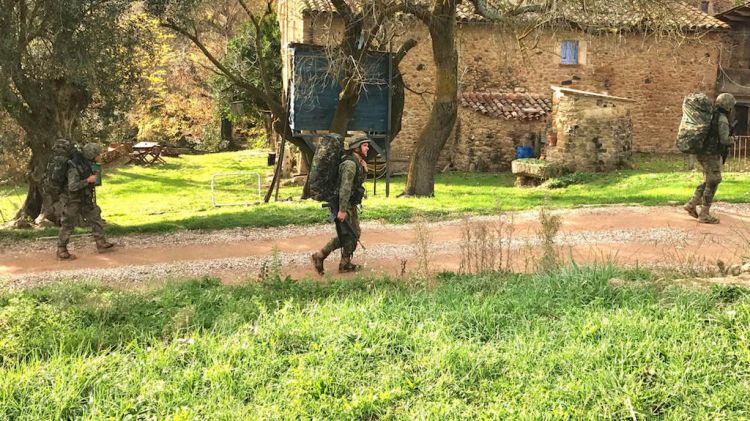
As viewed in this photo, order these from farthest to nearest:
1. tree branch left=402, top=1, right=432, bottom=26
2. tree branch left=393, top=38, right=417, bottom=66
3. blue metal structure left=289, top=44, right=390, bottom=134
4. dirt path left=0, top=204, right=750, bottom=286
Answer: tree branch left=393, top=38, right=417, bottom=66, blue metal structure left=289, top=44, right=390, bottom=134, tree branch left=402, top=1, right=432, bottom=26, dirt path left=0, top=204, right=750, bottom=286

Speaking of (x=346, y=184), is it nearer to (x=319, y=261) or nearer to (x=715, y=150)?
(x=319, y=261)

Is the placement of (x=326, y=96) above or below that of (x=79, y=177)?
above

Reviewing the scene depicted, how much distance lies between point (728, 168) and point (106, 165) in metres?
26.1

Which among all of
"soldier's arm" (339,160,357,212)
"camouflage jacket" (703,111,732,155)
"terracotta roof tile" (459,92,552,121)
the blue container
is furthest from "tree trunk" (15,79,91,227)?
the blue container

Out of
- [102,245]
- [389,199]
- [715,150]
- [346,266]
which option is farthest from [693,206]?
[102,245]

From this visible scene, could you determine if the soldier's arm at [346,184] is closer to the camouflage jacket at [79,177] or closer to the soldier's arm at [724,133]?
the camouflage jacket at [79,177]

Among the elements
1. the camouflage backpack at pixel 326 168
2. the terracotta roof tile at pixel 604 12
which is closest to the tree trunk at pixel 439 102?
the terracotta roof tile at pixel 604 12

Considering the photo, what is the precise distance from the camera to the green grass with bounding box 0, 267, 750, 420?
4.09 m

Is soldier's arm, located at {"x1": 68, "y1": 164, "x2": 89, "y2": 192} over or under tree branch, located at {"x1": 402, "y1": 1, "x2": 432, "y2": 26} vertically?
under

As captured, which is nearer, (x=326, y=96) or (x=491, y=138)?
(x=326, y=96)

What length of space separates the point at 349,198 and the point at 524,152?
1625 centimetres

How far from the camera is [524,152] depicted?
876 inches

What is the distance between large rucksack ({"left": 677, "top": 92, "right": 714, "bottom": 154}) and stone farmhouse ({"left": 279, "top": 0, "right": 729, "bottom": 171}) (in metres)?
11.2

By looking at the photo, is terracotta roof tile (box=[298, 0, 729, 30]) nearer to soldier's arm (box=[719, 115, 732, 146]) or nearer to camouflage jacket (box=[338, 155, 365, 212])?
soldier's arm (box=[719, 115, 732, 146])
